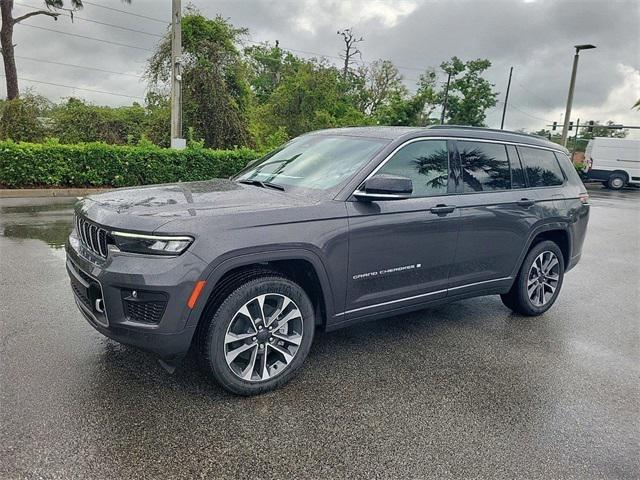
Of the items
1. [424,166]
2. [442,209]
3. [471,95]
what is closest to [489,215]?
[442,209]

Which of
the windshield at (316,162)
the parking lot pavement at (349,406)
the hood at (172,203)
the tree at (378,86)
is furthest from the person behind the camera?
the tree at (378,86)

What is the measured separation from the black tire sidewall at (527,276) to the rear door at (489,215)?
215 millimetres

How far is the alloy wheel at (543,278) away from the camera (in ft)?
15.6

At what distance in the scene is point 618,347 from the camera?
4.25 m

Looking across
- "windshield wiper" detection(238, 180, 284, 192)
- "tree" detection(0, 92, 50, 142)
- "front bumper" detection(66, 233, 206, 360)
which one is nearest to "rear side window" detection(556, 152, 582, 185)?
"windshield wiper" detection(238, 180, 284, 192)

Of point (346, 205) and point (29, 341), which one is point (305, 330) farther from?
point (29, 341)

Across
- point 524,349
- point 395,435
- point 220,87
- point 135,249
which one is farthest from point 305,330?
point 220,87

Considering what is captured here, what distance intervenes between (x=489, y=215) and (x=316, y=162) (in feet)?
5.28

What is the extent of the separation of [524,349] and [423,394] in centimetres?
138

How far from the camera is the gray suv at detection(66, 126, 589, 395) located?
8.84 feet

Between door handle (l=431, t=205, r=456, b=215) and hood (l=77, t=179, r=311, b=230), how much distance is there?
3.69 feet

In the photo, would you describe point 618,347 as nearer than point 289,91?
Yes

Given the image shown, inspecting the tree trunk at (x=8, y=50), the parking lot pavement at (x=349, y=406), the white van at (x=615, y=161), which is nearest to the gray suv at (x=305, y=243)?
the parking lot pavement at (x=349, y=406)

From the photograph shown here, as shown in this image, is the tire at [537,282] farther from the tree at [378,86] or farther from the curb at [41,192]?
the tree at [378,86]
